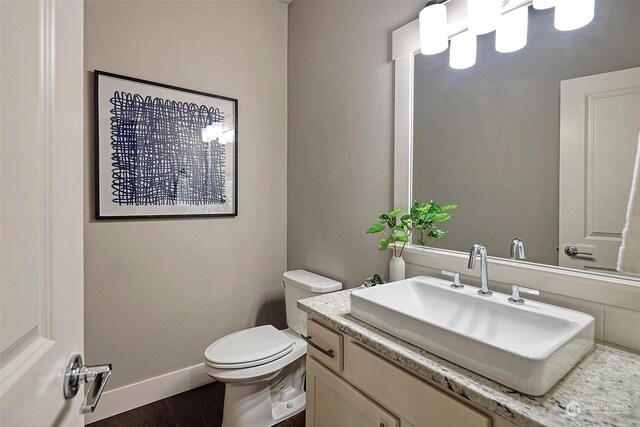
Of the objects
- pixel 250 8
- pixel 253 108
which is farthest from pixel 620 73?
pixel 250 8

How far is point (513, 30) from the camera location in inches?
45.8

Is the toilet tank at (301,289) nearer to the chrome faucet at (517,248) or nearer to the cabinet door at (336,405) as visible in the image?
the cabinet door at (336,405)

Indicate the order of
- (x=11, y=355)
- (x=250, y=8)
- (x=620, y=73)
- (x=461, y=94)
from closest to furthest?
1. (x=11, y=355)
2. (x=620, y=73)
3. (x=461, y=94)
4. (x=250, y=8)

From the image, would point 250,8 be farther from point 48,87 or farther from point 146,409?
point 146,409

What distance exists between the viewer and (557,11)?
1039mm

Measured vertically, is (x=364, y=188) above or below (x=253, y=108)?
below

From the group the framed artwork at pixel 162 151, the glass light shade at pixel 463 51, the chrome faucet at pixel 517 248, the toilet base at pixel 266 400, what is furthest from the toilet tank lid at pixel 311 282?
the glass light shade at pixel 463 51

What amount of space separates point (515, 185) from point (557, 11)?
583 millimetres

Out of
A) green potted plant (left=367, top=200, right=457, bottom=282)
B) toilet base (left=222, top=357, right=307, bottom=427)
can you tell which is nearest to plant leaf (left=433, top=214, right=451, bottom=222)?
green potted plant (left=367, top=200, right=457, bottom=282)

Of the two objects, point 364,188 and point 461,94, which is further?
point 364,188

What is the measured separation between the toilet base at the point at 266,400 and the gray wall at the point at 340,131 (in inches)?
25.8

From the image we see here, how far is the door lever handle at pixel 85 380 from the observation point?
514 mm

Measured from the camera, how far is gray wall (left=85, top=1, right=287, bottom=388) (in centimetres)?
176

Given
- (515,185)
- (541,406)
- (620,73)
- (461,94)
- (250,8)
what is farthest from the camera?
(250,8)
